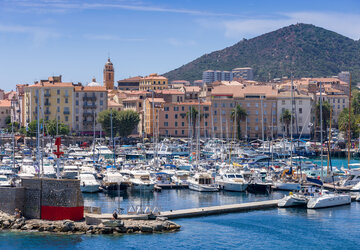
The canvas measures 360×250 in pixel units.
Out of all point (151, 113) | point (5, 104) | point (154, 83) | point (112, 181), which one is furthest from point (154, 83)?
point (112, 181)

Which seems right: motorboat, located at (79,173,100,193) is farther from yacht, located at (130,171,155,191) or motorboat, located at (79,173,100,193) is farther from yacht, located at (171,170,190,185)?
yacht, located at (171,170,190,185)

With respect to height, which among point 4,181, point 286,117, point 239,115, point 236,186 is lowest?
point 236,186

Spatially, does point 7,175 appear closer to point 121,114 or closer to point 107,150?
point 107,150

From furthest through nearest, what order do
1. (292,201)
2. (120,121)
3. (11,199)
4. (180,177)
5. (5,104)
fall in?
(5,104), (120,121), (180,177), (292,201), (11,199)

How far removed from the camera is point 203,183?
55844mm

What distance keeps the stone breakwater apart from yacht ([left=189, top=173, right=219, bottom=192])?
16.8 m

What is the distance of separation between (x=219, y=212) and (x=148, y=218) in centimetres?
626

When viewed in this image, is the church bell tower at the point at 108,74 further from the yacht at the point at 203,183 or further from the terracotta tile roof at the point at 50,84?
the yacht at the point at 203,183

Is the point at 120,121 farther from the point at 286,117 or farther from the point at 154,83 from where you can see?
the point at 154,83

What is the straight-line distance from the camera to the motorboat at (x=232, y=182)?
5541 cm

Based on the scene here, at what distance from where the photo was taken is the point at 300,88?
122m

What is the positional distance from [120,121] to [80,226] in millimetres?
63809

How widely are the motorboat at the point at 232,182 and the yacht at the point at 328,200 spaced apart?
8598mm

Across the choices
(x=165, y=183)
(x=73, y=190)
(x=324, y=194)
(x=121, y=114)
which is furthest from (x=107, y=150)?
(x=73, y=190)
